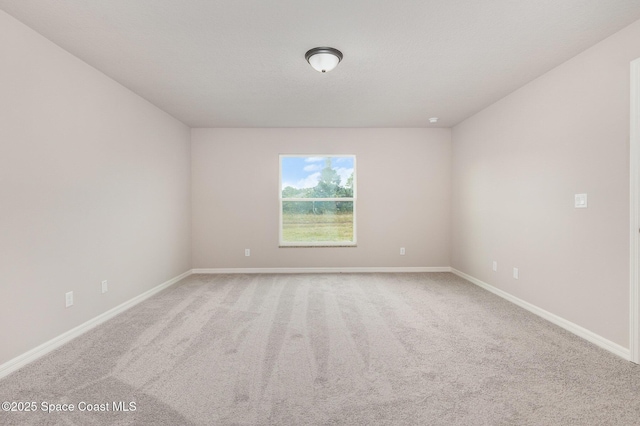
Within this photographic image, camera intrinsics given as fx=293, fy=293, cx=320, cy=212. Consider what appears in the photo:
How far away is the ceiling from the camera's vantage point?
6.64 feet

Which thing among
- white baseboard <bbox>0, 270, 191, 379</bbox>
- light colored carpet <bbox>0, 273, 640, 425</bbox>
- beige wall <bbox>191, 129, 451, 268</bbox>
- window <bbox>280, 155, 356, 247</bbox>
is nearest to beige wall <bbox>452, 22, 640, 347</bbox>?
light colored carpet <bbox>0, 273, 640, 425</bbox>

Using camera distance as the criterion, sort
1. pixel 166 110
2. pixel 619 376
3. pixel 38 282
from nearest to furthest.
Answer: pixel 619 376, pixel 38 282, pixel 166 110

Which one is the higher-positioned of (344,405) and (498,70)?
(498,70)

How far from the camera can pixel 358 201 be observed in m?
5.18

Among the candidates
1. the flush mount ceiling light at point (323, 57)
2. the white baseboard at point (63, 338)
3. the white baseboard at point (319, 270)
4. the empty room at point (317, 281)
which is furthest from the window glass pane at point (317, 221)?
the flush mount ceiling light at point (323, 57)

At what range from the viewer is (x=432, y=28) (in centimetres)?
226

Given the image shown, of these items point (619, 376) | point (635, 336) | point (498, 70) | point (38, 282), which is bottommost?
point (619, 376)

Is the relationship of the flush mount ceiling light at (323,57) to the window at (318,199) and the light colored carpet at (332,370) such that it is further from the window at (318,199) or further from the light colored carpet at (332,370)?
the window at (318,199)

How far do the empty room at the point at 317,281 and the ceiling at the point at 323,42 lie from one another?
0.02 meters

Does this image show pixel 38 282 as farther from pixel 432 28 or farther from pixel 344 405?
pixel 432 28

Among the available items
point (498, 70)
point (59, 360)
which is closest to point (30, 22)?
point (59, 360)

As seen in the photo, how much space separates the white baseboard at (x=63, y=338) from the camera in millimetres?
2065

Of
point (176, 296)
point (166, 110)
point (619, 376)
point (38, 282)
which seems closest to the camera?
point (619, 376)

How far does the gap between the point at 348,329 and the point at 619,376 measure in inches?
75.9
